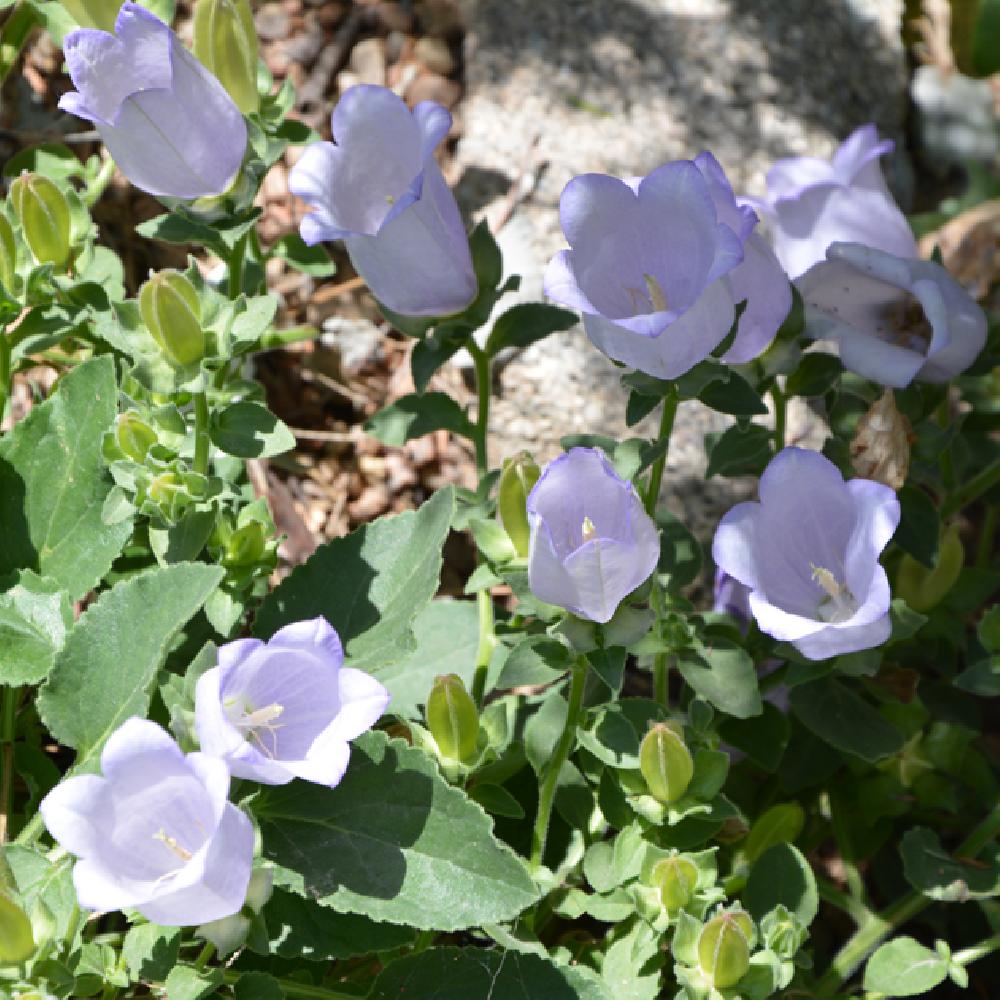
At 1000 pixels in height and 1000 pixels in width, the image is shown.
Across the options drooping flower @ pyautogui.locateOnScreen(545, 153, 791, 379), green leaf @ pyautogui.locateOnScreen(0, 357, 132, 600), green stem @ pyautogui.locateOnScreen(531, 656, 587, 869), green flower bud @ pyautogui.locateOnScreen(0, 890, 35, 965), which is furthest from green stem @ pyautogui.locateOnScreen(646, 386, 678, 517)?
green flower bud @ pyautogui.locateOnScreen(0, 890, 35, 965)

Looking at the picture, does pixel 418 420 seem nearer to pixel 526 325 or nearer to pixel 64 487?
pixel 526 325

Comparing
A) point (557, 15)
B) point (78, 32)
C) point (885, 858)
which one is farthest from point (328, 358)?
point (885, 858)

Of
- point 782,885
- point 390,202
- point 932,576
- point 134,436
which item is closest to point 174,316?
point 134,436

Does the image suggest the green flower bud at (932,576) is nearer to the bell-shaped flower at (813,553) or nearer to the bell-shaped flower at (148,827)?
the bell-shaped flower at (813,553)

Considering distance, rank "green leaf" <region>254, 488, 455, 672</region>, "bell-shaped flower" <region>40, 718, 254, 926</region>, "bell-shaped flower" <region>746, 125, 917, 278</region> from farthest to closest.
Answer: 1. "bell-shaped flower" <region>746, 125, 917, 278</region>
2. "green leaf" <region>254, 488, 455, 672</region>
3. "bell-shaped flower" <region>40, 718, 254, 926</region>

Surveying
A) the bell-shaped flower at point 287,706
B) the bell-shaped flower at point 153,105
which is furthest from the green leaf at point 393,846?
the bell-shaped flower at point 153,105

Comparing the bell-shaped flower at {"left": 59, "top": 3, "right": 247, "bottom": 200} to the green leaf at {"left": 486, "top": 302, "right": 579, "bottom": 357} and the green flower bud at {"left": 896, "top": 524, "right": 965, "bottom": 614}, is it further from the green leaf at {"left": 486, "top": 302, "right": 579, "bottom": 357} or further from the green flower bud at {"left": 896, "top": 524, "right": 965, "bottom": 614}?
the green flower bud at {"left": 896, "top": 524, "right": 965, "bottom": 614}

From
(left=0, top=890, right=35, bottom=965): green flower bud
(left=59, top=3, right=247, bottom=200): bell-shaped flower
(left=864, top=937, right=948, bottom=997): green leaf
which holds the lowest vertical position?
(left=864, top=937, right=948, bottom=997): green leaf
